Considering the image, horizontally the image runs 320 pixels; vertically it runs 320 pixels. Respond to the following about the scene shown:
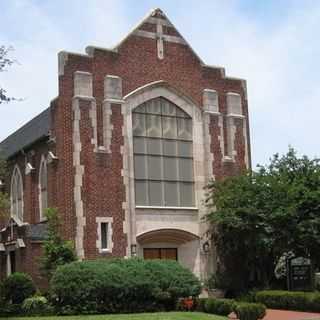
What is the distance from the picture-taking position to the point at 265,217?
32812mm

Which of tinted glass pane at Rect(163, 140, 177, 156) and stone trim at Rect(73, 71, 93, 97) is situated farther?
tinted glass pane at Rect(163, 140, 177, 156)

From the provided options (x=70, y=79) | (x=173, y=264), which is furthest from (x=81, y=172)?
(x=173, y=264)

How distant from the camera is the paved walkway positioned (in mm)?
24794

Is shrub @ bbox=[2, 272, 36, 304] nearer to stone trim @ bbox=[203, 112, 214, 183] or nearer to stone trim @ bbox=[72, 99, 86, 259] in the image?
stone trim @ bbox=[72, 99, 86, 259]

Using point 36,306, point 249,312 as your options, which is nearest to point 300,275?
point 249,312

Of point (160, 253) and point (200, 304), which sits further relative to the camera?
point (160, 253)

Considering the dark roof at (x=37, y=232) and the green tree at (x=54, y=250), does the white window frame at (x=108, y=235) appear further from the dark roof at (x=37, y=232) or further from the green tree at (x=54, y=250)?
the dark roof at (x=37, y=232)

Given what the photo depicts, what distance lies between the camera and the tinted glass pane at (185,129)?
37031mm

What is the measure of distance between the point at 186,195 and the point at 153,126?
397 cm

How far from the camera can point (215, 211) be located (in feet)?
115

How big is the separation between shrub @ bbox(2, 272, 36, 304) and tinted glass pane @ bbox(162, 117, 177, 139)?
10.5 metres

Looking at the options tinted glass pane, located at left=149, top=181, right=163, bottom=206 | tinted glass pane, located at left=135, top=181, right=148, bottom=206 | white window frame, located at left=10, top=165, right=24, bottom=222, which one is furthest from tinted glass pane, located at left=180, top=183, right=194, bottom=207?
white window frame, located at left=10, top=165, right=24, bottom=222

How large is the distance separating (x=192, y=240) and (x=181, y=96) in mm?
7516

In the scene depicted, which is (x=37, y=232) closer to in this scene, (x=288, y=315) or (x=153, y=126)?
(x=153, y=126)
